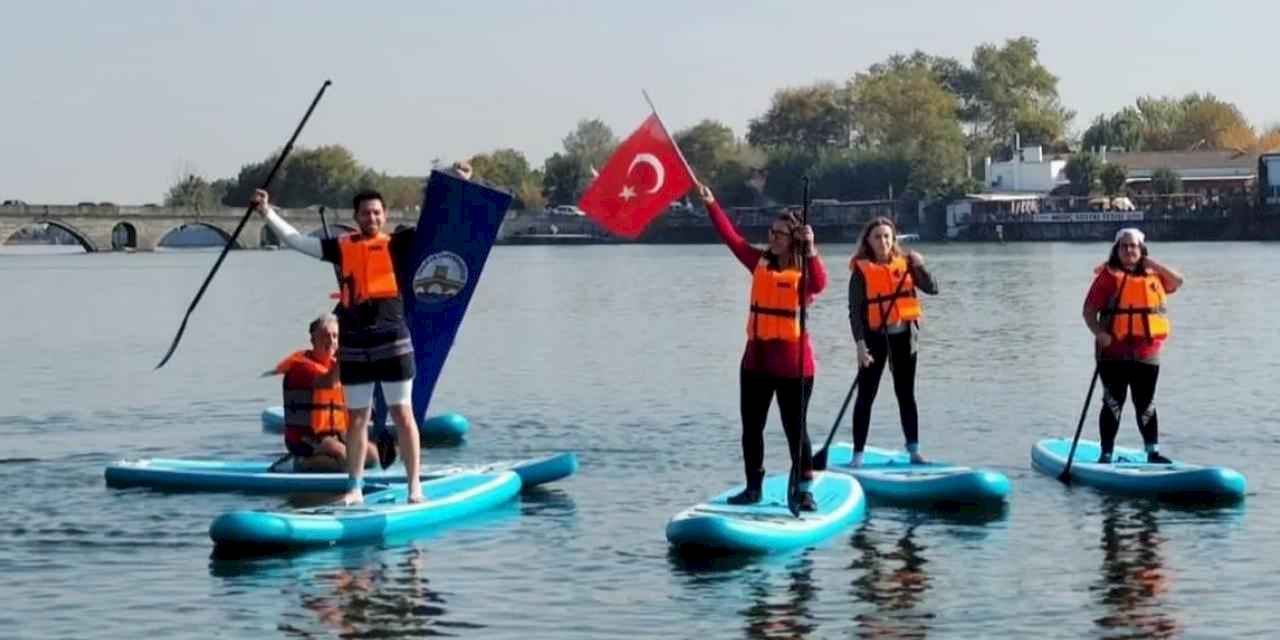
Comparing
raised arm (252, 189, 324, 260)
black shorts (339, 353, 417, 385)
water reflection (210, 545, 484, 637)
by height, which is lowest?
water reflection (210, 545, 484, 637)

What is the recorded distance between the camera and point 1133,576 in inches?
603

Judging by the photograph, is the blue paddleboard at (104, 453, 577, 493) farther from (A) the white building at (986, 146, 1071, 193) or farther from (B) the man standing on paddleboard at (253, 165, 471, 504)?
(A) the white building at (986, 146, 1071, 193)

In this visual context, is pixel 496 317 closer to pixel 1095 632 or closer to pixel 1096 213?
pixel 1095 632

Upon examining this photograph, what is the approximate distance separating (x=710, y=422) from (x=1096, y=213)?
134756 millimetres

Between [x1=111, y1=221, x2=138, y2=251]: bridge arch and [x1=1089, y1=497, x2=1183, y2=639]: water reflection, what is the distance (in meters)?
147

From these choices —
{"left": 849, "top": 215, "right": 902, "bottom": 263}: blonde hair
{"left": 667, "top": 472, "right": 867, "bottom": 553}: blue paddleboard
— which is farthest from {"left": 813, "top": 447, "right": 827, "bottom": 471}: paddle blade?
{"left": 849, "top": 215, "right": 902, "bottom": 263}: blonde hair

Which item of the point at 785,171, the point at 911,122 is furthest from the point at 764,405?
the point at 911,122

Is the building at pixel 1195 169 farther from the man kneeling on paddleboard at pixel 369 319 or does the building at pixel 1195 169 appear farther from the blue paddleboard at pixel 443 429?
the man kneeling on paddleboard at pixel 369 319

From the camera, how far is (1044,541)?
1667cm

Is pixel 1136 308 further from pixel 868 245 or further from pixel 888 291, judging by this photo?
pixel 868 245

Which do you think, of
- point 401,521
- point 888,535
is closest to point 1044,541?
point 888,535

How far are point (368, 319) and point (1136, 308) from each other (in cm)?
635

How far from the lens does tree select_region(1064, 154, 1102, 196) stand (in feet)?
566

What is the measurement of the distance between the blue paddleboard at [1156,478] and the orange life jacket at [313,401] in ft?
20.7
